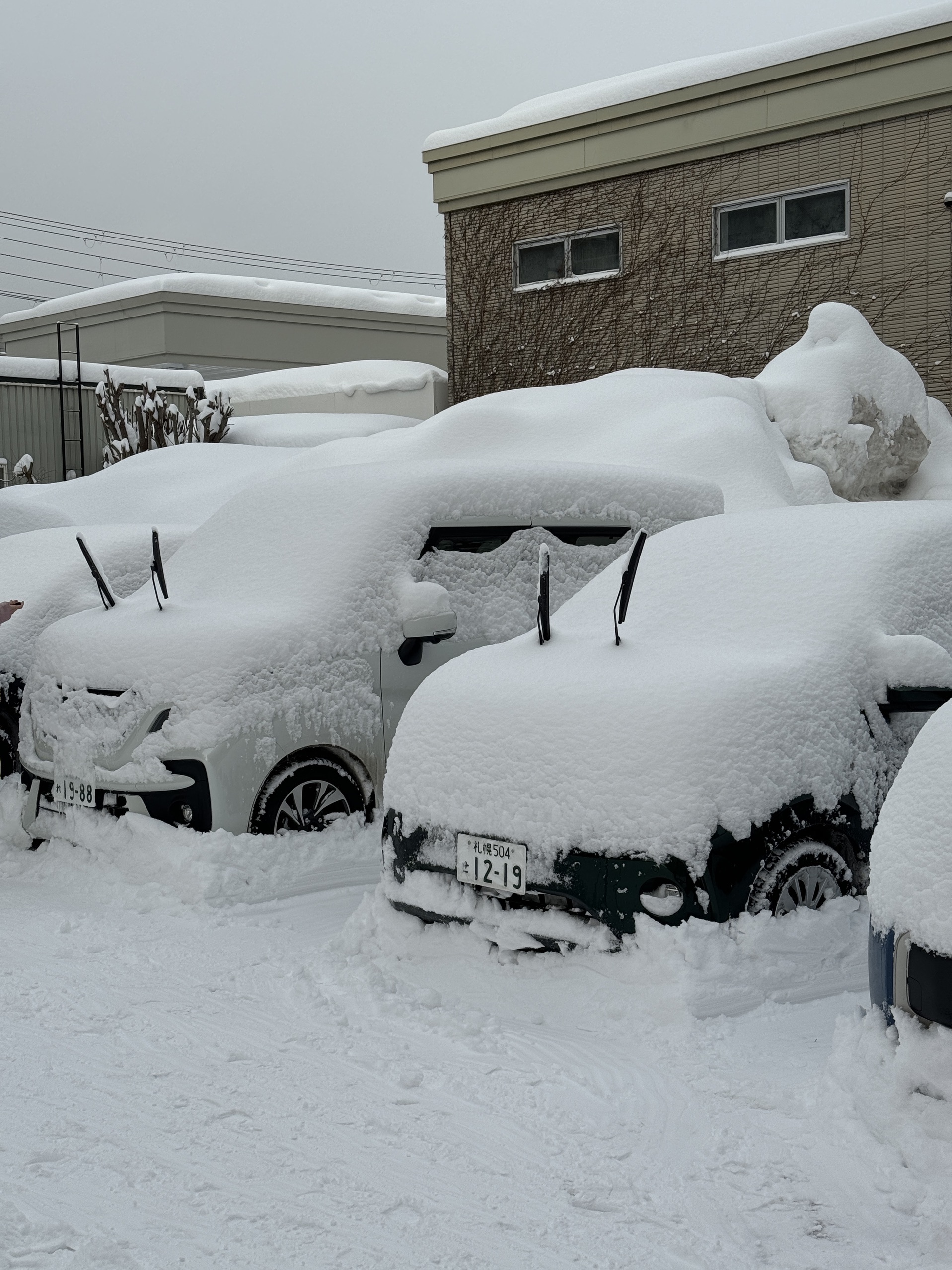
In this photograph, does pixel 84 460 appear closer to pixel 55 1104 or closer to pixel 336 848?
pixel 336 848

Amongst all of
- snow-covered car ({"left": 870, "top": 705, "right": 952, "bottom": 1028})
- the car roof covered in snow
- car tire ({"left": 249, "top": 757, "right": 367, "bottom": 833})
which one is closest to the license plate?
snow-covered car ({"left": 870, "top": 705, "right": 952, "bottom": 1028})

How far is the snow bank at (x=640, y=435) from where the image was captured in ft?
38.0

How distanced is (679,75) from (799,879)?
54.2 ft

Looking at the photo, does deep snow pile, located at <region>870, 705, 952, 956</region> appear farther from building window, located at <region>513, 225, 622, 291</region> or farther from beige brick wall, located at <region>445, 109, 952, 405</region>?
building window, located at <region>513, 225, 622, 291</region>

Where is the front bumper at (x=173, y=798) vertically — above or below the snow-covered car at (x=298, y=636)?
below

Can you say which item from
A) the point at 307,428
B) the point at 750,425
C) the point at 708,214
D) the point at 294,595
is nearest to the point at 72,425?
the point at 307,428

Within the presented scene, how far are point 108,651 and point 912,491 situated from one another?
12.0 meters

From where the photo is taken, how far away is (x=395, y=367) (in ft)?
87.4

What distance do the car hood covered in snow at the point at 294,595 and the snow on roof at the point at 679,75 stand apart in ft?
39.7

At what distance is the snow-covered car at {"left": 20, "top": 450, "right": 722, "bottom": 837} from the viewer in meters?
5.79

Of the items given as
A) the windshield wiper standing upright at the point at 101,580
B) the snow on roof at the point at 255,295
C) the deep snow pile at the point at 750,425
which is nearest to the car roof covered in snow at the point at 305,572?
the windshield wiper standing upright at the point at 101,580

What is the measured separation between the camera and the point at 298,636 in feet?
19.6

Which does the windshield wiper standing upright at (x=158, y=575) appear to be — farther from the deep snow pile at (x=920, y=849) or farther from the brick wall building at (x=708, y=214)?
the brick wall building at (x=708, y=214)

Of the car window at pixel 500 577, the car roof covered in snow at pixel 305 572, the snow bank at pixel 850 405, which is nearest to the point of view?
the car roof covered in snow at pixel 305 572
